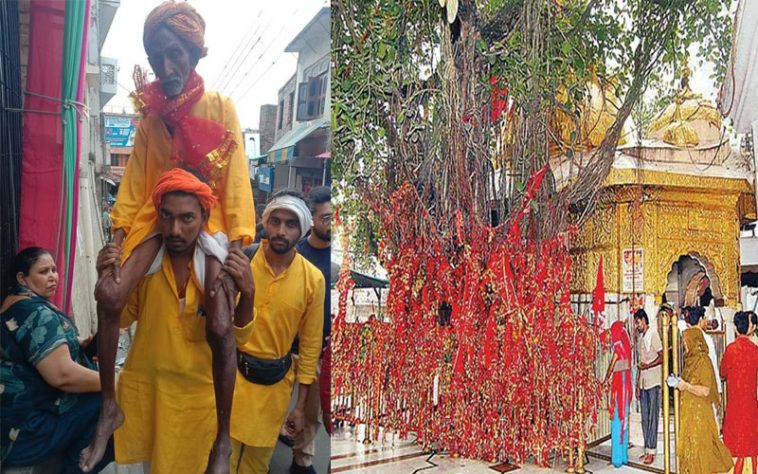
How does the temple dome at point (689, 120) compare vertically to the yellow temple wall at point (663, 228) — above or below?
above

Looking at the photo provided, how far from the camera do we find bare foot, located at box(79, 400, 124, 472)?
178 centimetres

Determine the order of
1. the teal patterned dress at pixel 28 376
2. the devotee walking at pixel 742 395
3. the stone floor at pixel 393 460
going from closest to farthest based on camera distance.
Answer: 1. the teal patterned dress at pixel 28 376
2. the devotee walking at pixel 742 395
3. the stone floor at pixel 393 460

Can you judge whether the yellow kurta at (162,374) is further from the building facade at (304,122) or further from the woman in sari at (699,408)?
the woman in sari at (699,408)

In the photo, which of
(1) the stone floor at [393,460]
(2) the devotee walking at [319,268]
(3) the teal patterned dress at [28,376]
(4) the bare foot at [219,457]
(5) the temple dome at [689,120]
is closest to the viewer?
(3) the teal patterned dress at [28,376]

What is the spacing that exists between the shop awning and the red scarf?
16cm

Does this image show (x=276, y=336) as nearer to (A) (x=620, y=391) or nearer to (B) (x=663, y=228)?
(A) (x=620, y=391)

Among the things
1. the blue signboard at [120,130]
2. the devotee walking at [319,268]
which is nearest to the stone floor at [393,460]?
the devotee walking at [319,268]

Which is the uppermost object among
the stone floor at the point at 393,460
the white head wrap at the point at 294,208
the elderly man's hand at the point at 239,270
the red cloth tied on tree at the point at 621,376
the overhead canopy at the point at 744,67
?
the overhead canopy at the point at 744,67

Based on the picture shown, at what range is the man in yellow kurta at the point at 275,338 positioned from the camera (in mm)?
1926

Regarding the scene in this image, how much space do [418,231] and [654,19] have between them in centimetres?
144

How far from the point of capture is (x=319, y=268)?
202 cm

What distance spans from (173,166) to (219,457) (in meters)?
0.87

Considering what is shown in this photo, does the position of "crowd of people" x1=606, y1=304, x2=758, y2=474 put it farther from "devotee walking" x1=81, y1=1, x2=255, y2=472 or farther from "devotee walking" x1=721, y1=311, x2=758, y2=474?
"devotee walking" x1=81, y1=1, x2=255, y2=472

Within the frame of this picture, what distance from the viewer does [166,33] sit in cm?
181
